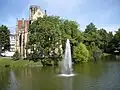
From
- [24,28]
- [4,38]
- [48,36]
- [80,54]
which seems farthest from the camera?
[4,38]

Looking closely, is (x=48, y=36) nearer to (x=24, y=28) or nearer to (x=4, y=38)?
(x=24, y=28)

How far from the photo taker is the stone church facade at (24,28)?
90.4 meters

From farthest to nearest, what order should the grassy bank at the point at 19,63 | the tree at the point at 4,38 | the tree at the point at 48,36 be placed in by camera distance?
the tree at the point at 4,38
the tree at the point at 48,36
the grassy bank at the point at 19,63

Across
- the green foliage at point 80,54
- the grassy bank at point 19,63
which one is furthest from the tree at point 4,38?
the green foliage at point 80,54

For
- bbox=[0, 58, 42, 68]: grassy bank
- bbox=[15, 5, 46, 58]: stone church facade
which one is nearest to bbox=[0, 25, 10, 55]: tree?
bbox=[15, 5, 46, 58]: stone church facade

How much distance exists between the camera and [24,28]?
93.5m

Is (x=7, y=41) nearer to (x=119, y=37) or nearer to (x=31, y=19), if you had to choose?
(x=31, y=19)

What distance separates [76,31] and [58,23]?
8.12m

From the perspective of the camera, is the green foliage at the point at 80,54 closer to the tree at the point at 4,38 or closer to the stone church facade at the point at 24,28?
the stone church facade at the point at 24,28

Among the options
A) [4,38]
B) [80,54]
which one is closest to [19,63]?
[80,54]

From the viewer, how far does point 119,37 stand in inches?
4985

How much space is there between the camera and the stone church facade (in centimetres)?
9038

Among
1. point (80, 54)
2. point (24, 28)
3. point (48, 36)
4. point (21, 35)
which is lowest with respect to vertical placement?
point (80, 54)

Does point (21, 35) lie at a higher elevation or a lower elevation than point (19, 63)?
higher
